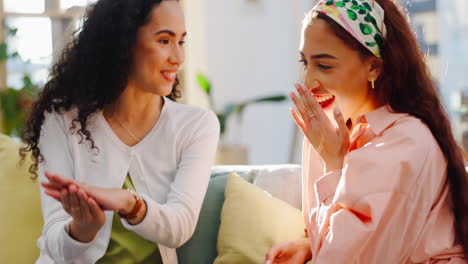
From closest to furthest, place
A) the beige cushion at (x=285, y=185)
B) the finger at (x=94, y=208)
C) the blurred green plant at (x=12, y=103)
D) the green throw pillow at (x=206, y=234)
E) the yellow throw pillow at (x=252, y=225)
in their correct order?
the finger at (x=94, y=208) → the yellow throw pillow at (x=252, y=225) → the green throw pillow at (x=206, y=234) → the beige cushion at (x=285, y=185) → the blurred green plant at (x=12, y=103)

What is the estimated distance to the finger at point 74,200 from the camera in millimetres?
1463

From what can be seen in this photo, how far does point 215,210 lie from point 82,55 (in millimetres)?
620

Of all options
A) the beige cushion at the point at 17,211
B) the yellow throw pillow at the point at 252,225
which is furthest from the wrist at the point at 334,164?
the beige cushion at the point at 17,211

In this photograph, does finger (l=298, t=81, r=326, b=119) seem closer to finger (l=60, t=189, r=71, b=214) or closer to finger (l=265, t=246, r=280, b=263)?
finger (l=265, t=246, r=280, b=263)

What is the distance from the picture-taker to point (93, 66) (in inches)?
74.9

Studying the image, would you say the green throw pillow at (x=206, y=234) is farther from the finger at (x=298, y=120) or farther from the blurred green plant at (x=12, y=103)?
the blurred green plant at (x=12, y=103)

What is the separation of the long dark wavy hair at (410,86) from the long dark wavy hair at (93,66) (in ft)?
1.85

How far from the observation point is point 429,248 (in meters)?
1.42

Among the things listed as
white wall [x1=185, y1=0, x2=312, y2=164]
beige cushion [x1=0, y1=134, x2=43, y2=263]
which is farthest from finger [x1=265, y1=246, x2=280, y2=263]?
white wall [x1=185, y1=0, x2=312, y2=164]

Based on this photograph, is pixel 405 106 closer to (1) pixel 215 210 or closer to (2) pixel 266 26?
(1) pixel 215 210

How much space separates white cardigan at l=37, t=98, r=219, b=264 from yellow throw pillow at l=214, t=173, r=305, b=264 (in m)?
0.16

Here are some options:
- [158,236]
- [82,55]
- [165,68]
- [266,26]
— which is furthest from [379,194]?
[266,26]

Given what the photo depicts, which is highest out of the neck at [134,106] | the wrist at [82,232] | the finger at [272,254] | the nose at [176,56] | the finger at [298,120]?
the nose at [176,56]

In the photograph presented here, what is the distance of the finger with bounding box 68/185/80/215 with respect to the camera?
1.46 m
